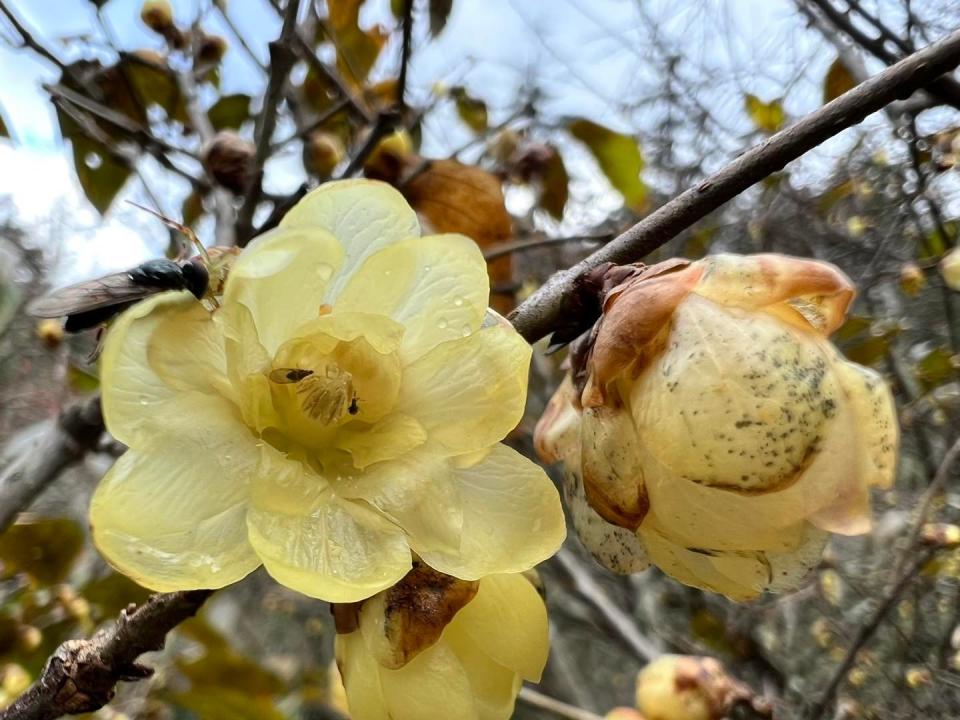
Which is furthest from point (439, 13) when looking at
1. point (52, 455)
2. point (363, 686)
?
point (363, 686)

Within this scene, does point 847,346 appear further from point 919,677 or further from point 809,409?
point 809,409

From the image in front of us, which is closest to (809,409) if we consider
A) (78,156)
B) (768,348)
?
(768,348)

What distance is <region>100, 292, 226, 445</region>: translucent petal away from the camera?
0.30m

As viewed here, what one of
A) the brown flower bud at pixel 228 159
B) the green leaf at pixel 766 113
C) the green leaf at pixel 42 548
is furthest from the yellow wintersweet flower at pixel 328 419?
the green leaf at pixel 766 113

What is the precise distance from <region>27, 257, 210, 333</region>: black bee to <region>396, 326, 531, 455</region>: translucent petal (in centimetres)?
11

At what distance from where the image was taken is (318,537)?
32 cm

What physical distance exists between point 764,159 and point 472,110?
1.29 metres

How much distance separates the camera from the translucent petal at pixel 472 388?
335mm

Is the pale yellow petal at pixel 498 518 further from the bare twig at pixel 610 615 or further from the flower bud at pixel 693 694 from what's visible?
the bare twig at pixel 610 615

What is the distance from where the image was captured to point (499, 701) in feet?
1.27

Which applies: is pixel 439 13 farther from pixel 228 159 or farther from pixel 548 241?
pixel 548 241

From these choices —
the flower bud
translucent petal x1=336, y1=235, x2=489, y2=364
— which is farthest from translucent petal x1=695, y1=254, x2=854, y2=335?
the flower bud

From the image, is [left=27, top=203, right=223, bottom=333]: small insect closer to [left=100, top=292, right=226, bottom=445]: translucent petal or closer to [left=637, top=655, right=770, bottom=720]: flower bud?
[left=100, top=292, right=226, bottom=445]: translucent petal

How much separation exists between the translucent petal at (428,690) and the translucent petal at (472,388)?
0.11 meters
